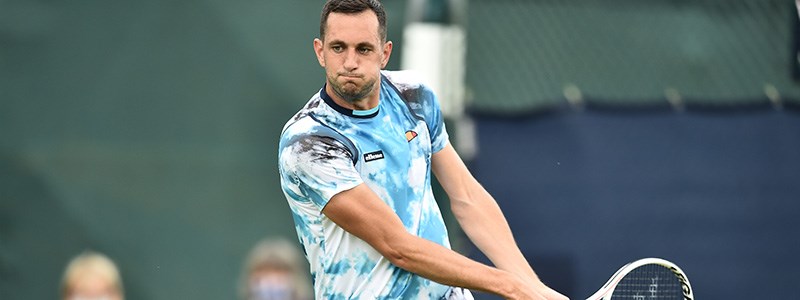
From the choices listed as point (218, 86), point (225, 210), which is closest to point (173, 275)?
point (225, 210)

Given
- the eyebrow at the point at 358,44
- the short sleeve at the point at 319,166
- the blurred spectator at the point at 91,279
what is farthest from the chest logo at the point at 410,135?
the blurred spectator at the point at 91,279

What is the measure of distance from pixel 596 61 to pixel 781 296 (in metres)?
1.83

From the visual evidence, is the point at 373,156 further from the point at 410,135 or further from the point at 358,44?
the point at 358,44

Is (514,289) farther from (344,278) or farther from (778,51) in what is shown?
(778,51)

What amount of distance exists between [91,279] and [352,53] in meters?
3.12

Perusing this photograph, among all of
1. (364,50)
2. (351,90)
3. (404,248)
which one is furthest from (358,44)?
(404,248)

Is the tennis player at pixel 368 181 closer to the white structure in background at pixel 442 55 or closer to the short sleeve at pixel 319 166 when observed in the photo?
the short sleeve at pixel 319 166

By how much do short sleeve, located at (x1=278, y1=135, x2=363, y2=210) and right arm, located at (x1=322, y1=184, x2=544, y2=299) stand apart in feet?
0.10

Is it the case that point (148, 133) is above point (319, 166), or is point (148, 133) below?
above

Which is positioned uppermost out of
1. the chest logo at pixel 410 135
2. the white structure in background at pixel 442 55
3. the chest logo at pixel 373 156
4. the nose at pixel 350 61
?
the white structure in background at pixel 442 55

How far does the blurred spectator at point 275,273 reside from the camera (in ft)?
22.9

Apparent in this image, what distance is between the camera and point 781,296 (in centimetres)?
808

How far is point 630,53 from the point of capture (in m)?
7.92

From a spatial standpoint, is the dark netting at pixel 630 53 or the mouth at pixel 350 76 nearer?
the mouth at pixel 350 76
